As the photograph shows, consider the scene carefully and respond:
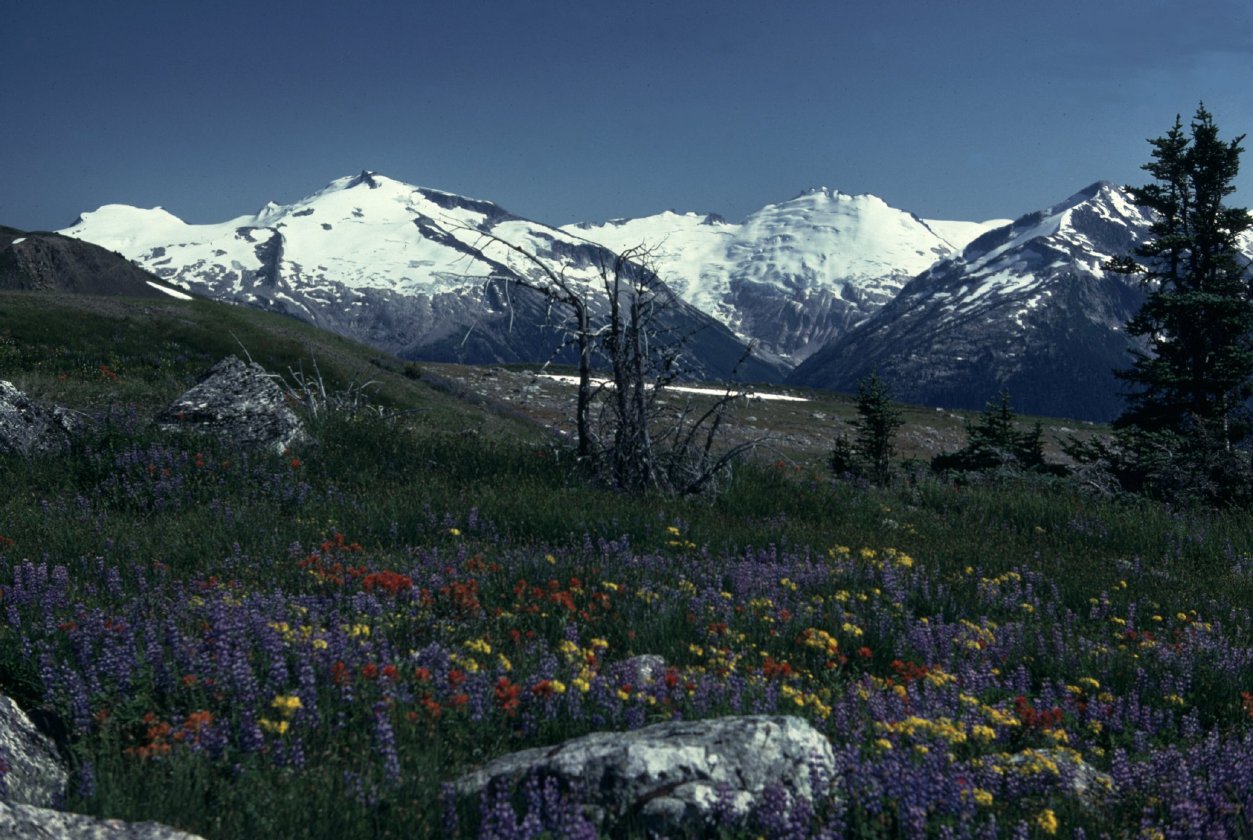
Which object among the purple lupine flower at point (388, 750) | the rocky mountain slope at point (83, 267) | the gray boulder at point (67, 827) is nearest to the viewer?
the gray boulder at point (67, 827)

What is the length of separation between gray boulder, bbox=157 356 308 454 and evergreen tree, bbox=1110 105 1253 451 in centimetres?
2749

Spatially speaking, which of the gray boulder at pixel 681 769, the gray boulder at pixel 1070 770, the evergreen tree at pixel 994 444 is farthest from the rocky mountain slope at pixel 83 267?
the gray boulder at pixel 1070 770

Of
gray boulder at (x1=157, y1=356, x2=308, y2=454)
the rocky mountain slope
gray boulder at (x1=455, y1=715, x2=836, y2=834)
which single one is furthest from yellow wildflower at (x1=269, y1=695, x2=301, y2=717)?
the rocky mountain slope

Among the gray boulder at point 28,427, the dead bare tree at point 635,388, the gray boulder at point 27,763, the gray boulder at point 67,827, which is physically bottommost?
the gray boulder at point 27,763

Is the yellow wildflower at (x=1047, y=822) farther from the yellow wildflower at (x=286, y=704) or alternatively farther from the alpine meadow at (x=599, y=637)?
the yellow wildflower at (x=286, y=704)

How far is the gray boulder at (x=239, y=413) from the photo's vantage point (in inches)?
539

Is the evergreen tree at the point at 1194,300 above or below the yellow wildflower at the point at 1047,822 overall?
above

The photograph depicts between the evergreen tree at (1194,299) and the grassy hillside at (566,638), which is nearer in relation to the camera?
the grassy hillside at (566,638)

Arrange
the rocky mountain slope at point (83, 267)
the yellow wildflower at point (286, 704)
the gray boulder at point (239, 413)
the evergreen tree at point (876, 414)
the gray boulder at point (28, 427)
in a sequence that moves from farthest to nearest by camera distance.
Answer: the rocky mountain slope at point (83, 267) < the evergreen tree at point (876, 414) < the gray boulder at point (239, 413) < the gray boulder at point (28, 427) < the yellow wildflower at point (286, 704)

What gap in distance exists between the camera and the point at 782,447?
255 feet

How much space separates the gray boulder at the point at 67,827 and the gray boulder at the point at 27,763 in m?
0.54

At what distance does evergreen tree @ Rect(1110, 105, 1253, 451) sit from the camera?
99.4 ft

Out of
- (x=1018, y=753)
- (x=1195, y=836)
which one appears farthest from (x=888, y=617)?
(x=1195, y=836)

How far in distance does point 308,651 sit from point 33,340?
115 feet
